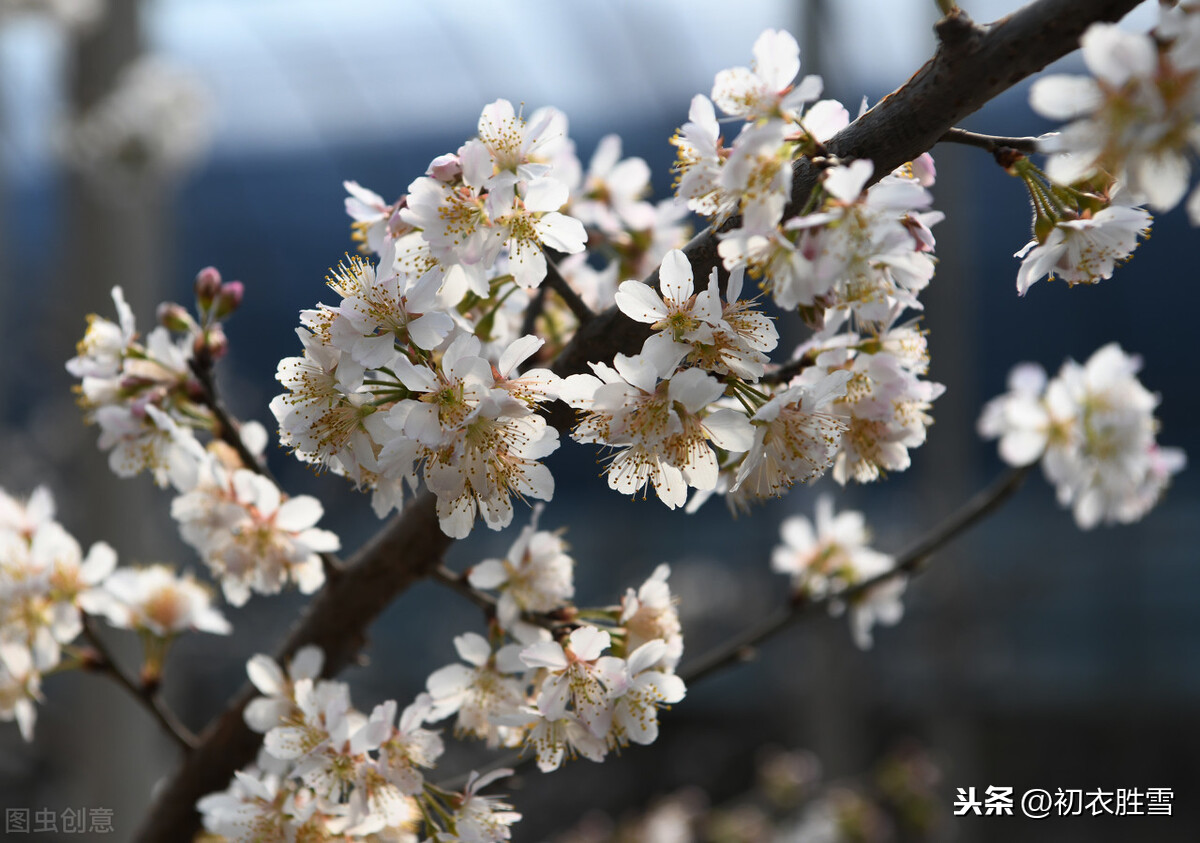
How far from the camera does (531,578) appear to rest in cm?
82

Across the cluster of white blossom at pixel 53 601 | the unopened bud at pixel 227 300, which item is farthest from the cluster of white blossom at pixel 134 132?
the unopened bud at pixel 227 300

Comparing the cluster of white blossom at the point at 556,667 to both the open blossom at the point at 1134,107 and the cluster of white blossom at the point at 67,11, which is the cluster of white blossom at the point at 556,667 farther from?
the cluster of white blossom at the point at 67,11

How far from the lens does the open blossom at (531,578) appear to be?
32.0 inches

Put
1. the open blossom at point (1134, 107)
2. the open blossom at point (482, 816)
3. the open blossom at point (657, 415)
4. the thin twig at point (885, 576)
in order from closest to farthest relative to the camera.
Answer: the open blossom at point (1134, 107)
the open blossom at point (657, 415)
the open blossom at point (482, 816)
the thin twig at point (885, 576)

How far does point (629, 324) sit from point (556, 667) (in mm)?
253

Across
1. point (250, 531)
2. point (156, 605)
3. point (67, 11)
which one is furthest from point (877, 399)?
point (67, 11)

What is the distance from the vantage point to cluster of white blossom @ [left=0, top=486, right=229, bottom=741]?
94 centimetres

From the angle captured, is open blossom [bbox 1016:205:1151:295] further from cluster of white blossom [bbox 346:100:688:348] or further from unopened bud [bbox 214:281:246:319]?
unopened bud [bbox 214:281:246:319]

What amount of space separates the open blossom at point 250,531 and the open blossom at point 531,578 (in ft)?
0.45

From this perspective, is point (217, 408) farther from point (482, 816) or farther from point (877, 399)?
point (877, 399)

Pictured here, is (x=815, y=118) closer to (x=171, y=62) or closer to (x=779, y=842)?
(x=779, y=842)

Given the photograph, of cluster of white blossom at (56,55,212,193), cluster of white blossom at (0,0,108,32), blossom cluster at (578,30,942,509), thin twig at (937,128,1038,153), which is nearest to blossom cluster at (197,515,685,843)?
blossom cluster at (578,30,942,509)

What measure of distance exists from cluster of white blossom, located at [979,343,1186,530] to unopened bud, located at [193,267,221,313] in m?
0.87

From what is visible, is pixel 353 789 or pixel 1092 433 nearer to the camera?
pixel 353 789
